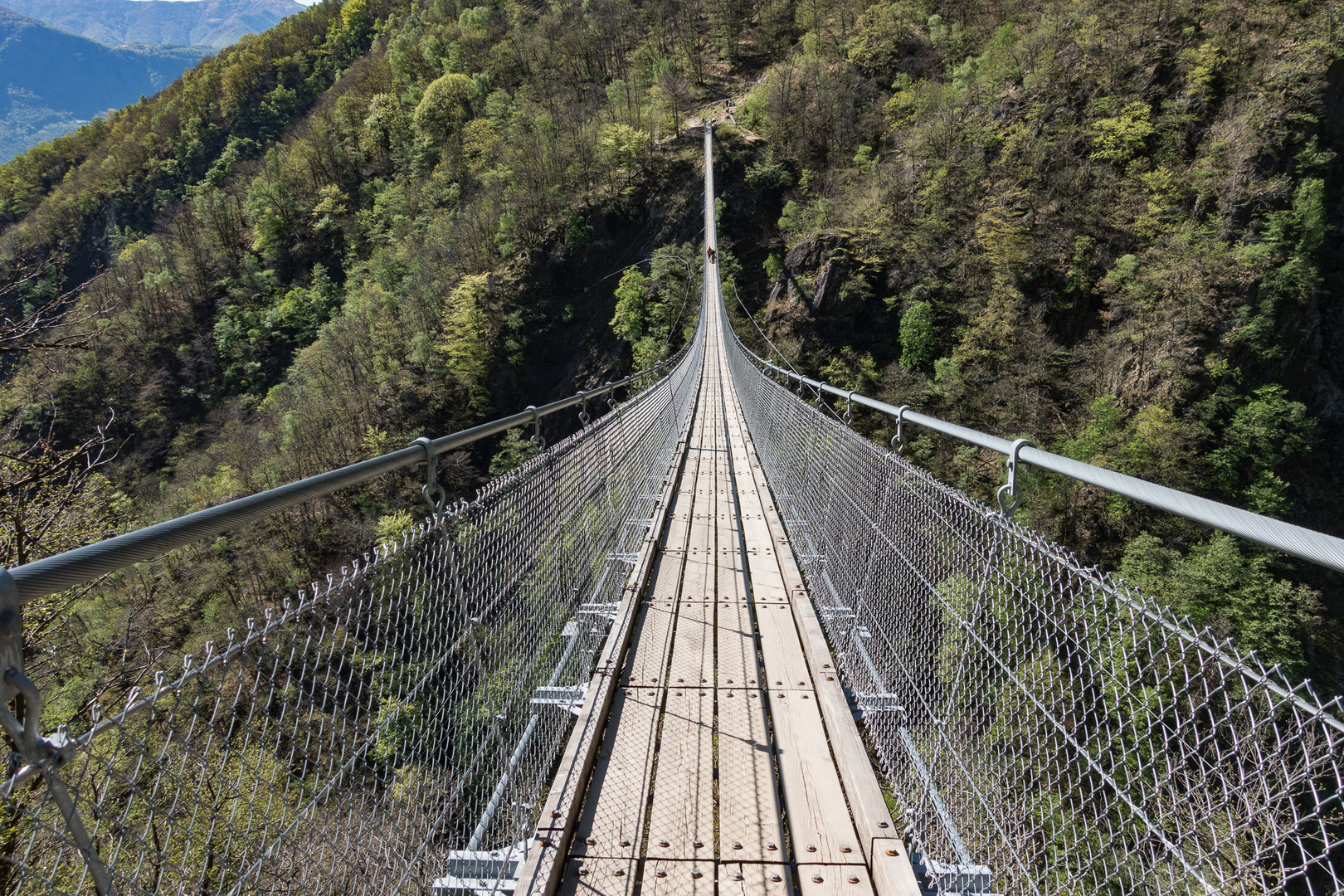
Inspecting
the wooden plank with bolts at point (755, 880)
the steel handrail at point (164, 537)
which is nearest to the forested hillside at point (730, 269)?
the steel handrail at point (164, 537)

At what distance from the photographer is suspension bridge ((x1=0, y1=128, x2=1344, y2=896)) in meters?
0.84

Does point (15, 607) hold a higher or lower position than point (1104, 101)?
lower

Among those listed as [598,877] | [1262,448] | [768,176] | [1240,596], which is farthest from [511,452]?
[1262,448]

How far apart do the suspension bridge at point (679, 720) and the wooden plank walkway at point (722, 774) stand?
0.4 inches

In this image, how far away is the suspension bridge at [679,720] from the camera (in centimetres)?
84

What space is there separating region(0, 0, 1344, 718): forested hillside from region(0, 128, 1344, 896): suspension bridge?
3131 millimetres

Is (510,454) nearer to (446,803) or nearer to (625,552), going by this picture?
(625,552)

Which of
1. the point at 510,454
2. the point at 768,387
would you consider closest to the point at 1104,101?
the point at 768,387

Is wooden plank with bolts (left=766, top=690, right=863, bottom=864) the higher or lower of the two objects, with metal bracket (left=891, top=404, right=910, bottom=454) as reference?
lower

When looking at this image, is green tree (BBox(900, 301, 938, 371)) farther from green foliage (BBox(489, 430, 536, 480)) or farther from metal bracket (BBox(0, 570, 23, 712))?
metal bracket (BBox(0, 570, 23, 712))

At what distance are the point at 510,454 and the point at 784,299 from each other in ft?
44.2

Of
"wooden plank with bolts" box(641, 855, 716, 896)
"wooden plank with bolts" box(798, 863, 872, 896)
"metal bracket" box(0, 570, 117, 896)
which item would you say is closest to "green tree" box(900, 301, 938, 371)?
"wooden plank with bolts" box(798, 863, 872, 896)

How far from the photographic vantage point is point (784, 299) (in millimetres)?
25844

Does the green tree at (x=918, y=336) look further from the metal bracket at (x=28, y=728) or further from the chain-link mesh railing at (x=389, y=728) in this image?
the metal bracket at (x=28, y=728)
